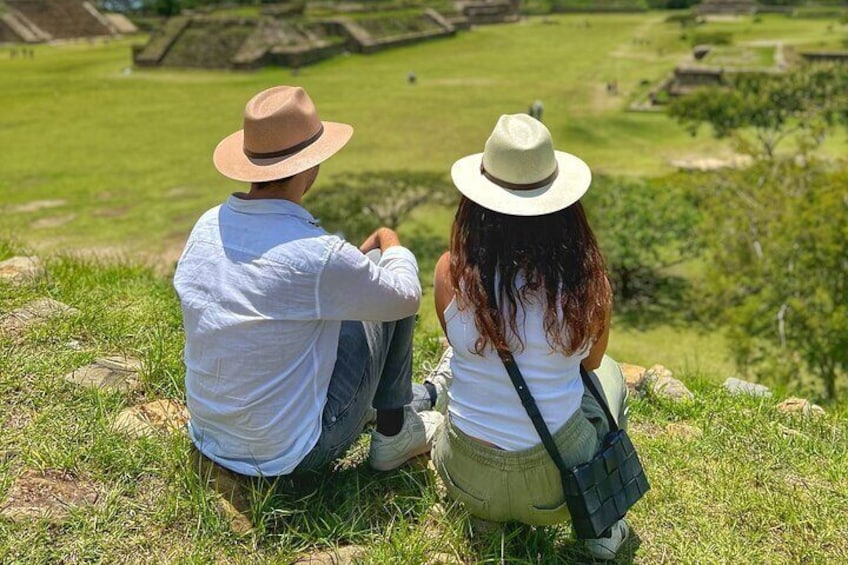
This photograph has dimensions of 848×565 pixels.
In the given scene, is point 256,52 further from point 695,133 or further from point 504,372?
point 504,372

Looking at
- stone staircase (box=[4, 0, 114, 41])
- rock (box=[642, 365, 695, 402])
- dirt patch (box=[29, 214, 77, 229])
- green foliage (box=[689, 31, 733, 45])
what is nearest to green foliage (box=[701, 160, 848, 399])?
rock (box=[642, 365, 695, 402])

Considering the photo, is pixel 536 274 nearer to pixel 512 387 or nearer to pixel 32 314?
pixel 512 387

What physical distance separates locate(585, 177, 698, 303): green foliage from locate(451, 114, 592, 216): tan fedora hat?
9.85 meters

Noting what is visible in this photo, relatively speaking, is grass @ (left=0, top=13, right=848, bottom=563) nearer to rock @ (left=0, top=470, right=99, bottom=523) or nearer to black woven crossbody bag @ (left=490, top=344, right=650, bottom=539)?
rock @ (left=0, top=470, right=99, bottom=523)

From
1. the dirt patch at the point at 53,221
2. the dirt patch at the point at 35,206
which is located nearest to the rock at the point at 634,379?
the dirt patch at the point at 53,221

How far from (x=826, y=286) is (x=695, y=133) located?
1143 cm

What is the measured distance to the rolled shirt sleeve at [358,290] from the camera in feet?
7.45

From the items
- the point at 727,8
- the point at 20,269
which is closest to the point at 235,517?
the point at 20,269

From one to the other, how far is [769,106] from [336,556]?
17647 millimetres

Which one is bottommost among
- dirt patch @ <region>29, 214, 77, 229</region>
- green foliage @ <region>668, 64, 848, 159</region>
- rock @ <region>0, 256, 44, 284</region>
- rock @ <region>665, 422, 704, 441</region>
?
green foliage @ <region>668, 64, 848, 159</region>

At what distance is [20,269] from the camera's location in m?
4.29

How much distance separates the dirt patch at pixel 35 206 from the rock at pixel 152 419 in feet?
39.3

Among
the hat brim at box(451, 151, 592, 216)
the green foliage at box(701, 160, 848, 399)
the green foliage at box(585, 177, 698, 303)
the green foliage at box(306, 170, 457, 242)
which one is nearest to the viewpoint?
the hat brim at box(451, 151, 592, 216)

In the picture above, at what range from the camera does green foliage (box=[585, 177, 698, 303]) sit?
474 inches
